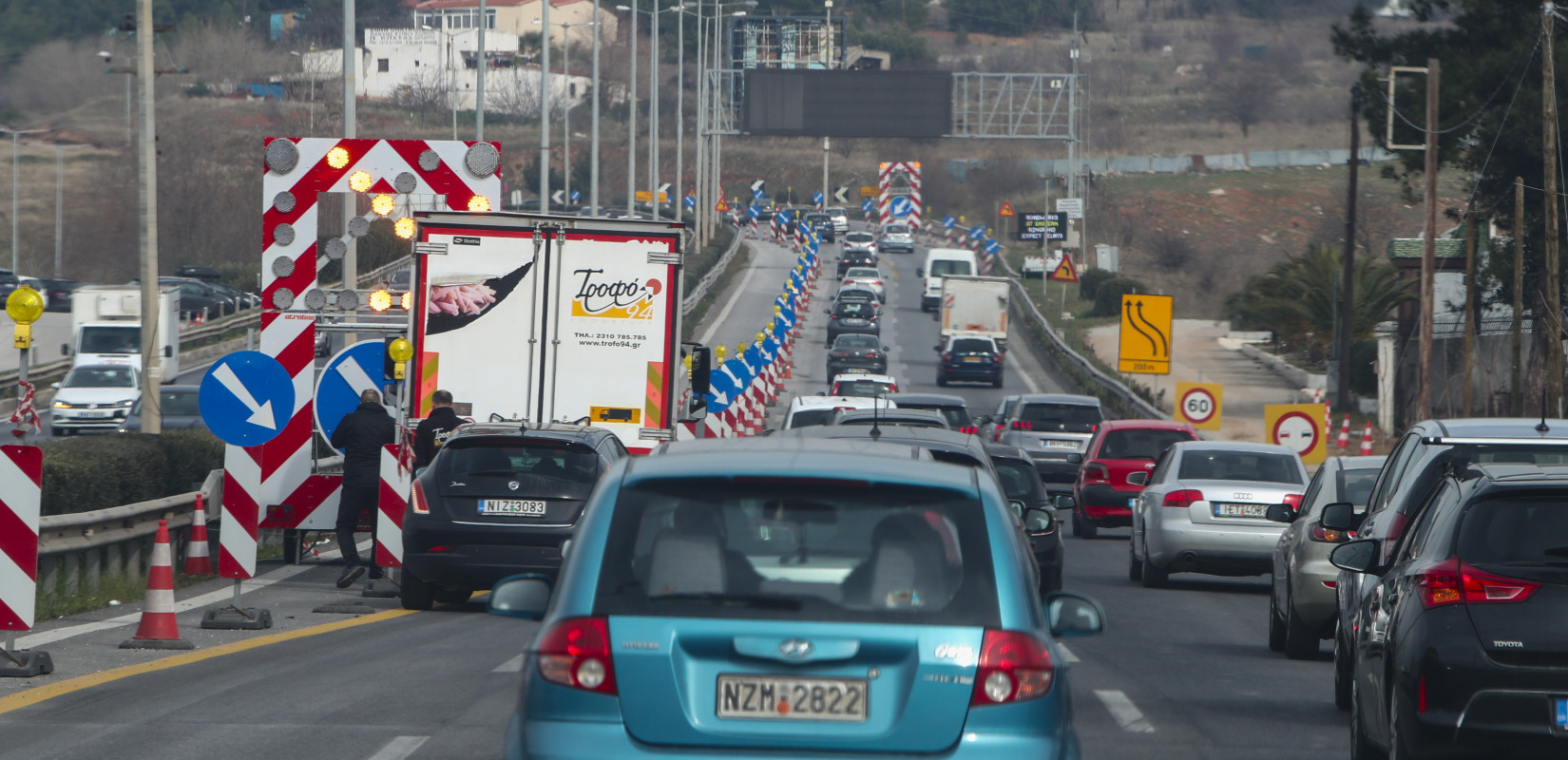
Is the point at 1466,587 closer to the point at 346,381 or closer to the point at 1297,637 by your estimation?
the point at 1297,637

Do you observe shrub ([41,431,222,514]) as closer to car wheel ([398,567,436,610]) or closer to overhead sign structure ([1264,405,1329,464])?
car wheel ([398,567,436,610])

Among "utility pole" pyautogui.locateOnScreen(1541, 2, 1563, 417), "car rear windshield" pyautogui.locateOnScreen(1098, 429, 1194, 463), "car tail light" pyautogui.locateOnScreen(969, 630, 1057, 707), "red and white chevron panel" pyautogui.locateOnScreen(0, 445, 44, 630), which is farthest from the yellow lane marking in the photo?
"utility pole" pyautogui.locateOnScreen(1541, 2, 1563, 417)

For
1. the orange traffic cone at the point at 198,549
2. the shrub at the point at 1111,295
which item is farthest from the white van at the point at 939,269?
the orange traffic cone at the point at 198,549

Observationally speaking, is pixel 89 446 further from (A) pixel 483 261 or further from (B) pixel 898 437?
(B) pixel 898 437

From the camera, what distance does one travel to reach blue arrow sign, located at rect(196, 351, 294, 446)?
526 inches

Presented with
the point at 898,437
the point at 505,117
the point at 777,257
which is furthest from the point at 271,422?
the point at 505,117

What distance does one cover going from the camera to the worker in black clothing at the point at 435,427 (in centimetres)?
1616

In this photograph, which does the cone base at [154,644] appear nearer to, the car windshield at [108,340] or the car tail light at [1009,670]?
the car tail light at [1009,670]

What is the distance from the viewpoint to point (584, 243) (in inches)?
656

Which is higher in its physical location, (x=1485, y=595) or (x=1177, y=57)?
(x=1177, y=57)

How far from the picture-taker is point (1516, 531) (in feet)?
23.2

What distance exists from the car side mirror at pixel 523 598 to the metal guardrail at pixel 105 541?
8.01 metres

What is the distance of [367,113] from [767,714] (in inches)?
4674

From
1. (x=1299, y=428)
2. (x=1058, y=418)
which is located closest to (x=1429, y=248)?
(x=1299, y=428)
